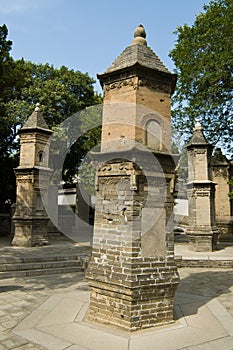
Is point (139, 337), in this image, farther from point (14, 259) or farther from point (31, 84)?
point (31, 84)

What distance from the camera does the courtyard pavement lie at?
4.84 m

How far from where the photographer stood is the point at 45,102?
23.2 meters

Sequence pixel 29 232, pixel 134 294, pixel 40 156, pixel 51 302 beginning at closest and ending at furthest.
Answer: pixel 134 294
pixel 51 302
pixel 29 232
pixel 40 156

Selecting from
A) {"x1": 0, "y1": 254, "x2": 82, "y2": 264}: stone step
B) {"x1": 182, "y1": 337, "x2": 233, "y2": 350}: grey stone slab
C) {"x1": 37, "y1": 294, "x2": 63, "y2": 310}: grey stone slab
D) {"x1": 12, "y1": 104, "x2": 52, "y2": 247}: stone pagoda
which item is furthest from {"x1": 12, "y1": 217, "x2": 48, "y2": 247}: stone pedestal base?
{"x1": 182, "y1": 337, "x2": 233, "y2": 350}: grey stone slab

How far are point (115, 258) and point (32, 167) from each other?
10.9 metres

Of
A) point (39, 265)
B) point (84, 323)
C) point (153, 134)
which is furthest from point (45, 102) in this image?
point (84, 323)

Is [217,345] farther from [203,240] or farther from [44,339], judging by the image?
[203,240]

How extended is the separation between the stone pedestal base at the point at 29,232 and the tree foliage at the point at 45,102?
292 inches

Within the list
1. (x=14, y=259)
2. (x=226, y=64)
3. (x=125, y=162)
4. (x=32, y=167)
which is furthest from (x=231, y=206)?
(x=125, y=162)

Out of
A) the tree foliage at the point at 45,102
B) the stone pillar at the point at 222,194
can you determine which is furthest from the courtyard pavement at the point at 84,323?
the tree foliage at the point at 45,102

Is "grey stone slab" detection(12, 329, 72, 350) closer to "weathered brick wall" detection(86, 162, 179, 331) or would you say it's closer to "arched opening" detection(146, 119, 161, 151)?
"weathered brick wall" detection(86, 162, 179, 331)

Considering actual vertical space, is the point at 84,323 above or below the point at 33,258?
below

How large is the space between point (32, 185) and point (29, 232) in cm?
241

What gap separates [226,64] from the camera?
54.2 ft
